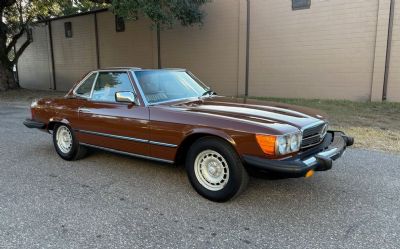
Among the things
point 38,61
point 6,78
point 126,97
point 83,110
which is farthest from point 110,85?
point 38,61

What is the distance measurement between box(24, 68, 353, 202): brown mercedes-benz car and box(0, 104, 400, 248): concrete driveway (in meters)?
0.36

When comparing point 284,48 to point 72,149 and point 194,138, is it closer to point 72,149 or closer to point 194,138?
point 72,149

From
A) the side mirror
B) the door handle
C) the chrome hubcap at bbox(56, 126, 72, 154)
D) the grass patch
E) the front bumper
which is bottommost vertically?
the grass patch

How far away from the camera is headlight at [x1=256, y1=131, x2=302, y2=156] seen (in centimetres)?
327

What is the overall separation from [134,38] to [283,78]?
8086mm

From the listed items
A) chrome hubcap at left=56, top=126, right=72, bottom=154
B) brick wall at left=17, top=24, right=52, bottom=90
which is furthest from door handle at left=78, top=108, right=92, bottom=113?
brick wall at left=17, top=24, right=52, bottom=90

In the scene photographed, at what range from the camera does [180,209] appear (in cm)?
359

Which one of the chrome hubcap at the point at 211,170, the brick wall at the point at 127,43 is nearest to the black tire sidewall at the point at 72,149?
the chrome hubcap at the point at 211,170

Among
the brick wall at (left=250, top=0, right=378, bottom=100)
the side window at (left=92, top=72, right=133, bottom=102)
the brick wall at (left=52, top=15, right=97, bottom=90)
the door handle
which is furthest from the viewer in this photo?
the brick wall at (left=52, top=15, right=97, bottom=90)

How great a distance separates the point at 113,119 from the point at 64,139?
4.63 feet

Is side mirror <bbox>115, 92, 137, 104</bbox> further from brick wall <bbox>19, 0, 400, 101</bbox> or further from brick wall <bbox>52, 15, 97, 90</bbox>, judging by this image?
brick wall <bbox>52, 15, 97, 90</bbox>

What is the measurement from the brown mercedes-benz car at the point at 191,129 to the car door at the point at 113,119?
13 millimetres

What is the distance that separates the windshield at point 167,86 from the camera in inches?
176

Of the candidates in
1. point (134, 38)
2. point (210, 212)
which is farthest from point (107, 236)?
point (134, 38)
